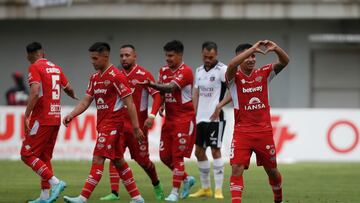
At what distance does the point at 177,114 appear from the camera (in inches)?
647

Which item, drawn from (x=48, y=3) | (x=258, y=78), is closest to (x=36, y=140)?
(x=258, y=78)

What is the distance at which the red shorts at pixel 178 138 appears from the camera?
53.6 ft

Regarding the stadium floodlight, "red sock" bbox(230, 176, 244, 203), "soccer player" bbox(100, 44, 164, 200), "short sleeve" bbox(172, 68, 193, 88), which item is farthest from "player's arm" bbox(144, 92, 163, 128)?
the stadium floodlight

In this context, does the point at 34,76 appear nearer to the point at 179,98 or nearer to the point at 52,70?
the point at 52,70

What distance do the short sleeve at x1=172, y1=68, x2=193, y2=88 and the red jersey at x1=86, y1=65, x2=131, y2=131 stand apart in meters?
1.82

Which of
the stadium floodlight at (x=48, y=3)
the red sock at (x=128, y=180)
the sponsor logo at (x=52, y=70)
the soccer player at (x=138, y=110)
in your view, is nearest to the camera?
the red sock at (x=128, y=180)

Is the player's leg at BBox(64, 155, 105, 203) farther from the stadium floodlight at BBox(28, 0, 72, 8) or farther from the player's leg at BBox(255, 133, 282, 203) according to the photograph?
the stadium floodlight at BBox(28, 0, 72, 8)

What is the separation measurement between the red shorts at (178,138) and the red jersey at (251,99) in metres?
2.87

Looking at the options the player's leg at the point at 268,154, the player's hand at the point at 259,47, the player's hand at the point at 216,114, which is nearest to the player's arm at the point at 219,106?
the player's hand at the point at 216,114

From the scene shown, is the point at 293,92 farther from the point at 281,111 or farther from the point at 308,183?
the point at 308,183

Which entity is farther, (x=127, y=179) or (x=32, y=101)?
(x=32, y=101)

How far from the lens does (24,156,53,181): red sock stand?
582 inches

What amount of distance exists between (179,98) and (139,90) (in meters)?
0.66

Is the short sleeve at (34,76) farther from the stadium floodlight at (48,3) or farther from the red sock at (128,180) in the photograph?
the stadium floodlight at (48,3)
